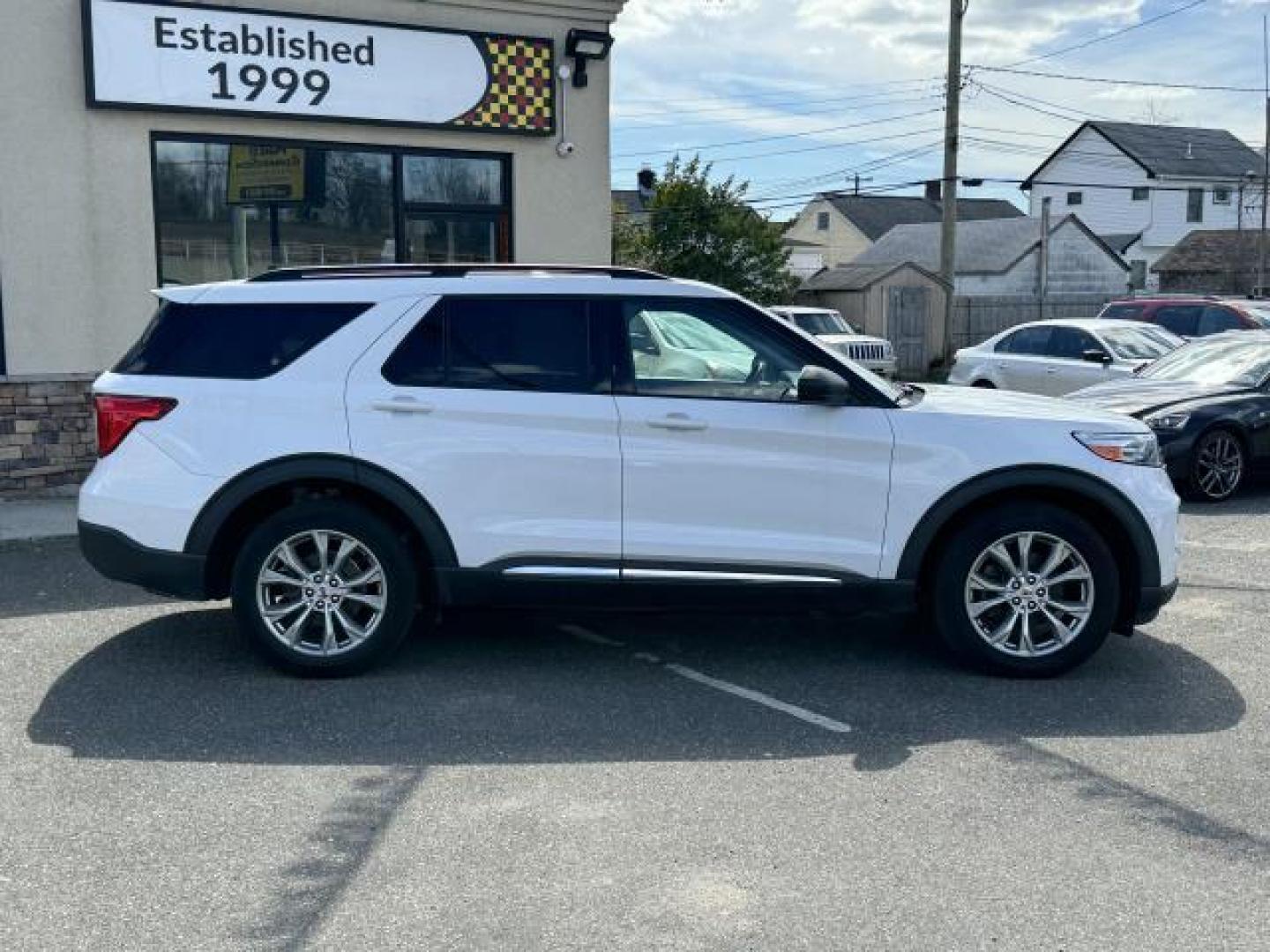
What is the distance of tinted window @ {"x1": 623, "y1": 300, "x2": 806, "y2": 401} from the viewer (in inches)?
224

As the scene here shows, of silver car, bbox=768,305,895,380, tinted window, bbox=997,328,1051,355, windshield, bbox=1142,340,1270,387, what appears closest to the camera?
windshield, bbox=1142,340,1270,387

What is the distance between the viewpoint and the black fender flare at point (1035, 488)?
5641 mm

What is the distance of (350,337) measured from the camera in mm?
5727

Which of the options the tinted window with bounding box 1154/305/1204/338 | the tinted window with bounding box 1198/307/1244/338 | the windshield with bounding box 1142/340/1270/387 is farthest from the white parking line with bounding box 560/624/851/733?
the tinted window with bounding box 1198/307/1244/338

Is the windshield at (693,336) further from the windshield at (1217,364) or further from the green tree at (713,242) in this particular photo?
the green tree at (713,242)

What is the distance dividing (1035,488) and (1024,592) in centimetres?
47

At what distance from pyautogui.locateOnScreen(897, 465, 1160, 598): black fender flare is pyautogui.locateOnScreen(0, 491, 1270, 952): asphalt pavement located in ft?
1.85

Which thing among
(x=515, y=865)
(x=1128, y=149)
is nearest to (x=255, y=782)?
(x=515, y=865)

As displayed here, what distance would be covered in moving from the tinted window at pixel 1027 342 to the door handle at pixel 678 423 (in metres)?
11.0

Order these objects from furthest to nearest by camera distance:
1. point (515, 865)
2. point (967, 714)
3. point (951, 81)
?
1. point (951, 81)
2. point (967, 714)
3. point (515, 865)

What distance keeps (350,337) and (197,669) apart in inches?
67.6

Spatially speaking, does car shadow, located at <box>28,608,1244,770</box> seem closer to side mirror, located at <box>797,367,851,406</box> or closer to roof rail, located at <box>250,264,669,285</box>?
side mirror, located at <box>797,367,851,406</box>

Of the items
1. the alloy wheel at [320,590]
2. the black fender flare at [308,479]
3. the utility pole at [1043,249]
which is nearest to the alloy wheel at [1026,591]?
the black fender flare at [308,479]

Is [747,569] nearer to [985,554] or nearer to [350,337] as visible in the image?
[985,554]
